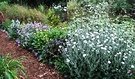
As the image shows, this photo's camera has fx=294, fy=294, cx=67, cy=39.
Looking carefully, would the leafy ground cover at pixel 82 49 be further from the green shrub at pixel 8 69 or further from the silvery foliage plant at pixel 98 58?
the green shrub at pixel 8 69

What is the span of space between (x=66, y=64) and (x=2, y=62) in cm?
135

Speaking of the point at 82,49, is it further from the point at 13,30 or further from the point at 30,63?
the point at 13,30

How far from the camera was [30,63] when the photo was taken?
6.11 metres

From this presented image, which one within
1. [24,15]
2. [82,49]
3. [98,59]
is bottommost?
[98,59]

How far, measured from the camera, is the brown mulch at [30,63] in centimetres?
577

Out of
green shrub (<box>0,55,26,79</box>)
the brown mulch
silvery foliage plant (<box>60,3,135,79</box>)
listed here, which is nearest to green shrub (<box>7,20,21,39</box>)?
the brown mulch

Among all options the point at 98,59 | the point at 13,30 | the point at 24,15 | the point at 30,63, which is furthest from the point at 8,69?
the point at 24,15

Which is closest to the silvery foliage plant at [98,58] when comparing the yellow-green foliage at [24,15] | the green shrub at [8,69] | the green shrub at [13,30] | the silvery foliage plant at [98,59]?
the silvery foliage plant at [98,59]

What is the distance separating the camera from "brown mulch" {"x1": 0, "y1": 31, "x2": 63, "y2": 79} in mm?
5770

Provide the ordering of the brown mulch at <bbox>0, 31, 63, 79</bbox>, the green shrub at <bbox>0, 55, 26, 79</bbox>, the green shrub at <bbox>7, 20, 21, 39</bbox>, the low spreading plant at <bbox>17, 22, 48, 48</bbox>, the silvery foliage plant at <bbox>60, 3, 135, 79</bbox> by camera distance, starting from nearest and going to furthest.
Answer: the green shrub at <bbox>0, 55, 26, 79</bbox> → the silvery foliage plant at <bbox>60, 3, 135, 79</bbox> → the brown mulch at <bbox>0, 31, 63, 79</bbox> → the low spreading plant at <bbox>17, 22, 48, 48</bbox> → the green shrub at <bbox>7, 20, 21, 39</bbox>

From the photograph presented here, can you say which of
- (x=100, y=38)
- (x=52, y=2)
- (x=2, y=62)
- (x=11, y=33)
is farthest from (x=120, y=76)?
(x=52, y=2)

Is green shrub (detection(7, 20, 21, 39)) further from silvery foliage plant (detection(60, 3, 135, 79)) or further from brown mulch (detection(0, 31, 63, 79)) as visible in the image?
silvery foliage plant (detection(60, 3, 135, 79))

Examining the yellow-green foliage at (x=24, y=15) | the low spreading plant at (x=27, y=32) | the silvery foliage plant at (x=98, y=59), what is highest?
the yellow-green foliage at (x=24, y=15)

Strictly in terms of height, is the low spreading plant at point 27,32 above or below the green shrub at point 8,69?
above
